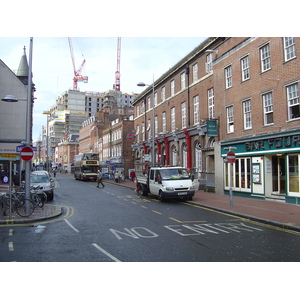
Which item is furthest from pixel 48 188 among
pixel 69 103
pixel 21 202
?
pixel 69 103

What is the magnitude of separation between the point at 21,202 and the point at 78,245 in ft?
21.0

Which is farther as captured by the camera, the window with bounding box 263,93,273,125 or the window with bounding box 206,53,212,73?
the window with bounding box 206,53,212,73

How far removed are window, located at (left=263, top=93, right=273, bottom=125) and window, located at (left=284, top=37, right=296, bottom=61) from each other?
7.61 feet

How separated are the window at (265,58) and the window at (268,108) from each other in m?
1.59

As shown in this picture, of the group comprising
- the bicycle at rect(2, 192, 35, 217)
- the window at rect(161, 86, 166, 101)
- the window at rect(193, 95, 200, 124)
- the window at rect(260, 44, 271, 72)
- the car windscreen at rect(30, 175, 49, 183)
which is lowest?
the bicycle at rect(2, 192, 35, 217)

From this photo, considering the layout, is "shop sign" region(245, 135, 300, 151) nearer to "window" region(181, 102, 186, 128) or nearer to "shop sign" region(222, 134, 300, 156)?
"shop sign" region(222, 134, 300, 156)

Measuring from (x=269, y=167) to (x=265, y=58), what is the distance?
6354mm

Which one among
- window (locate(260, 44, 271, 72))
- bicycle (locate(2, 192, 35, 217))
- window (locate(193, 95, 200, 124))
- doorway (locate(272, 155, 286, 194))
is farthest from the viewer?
window (locate(193, 95, 200, 124))

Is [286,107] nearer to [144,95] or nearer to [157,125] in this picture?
[157,125]

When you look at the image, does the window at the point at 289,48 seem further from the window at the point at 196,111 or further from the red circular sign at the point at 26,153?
the red circular sign at the point at 26,153

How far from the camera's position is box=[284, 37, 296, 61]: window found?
637 inches

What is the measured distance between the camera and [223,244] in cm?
787

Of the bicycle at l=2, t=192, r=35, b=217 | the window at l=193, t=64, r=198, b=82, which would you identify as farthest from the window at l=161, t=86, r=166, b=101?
the bicycle at l=2, t=192, r=35, b=217

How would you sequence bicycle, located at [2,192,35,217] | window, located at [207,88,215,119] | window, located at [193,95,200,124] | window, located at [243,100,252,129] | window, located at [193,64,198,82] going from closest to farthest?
bicycle, located at [2,192,35,217] < window, located at [243,100,252,129] < window, located at [207,88,215,119] < window, located at [193,95,200,124] < window, located at [193,64,198,82]
